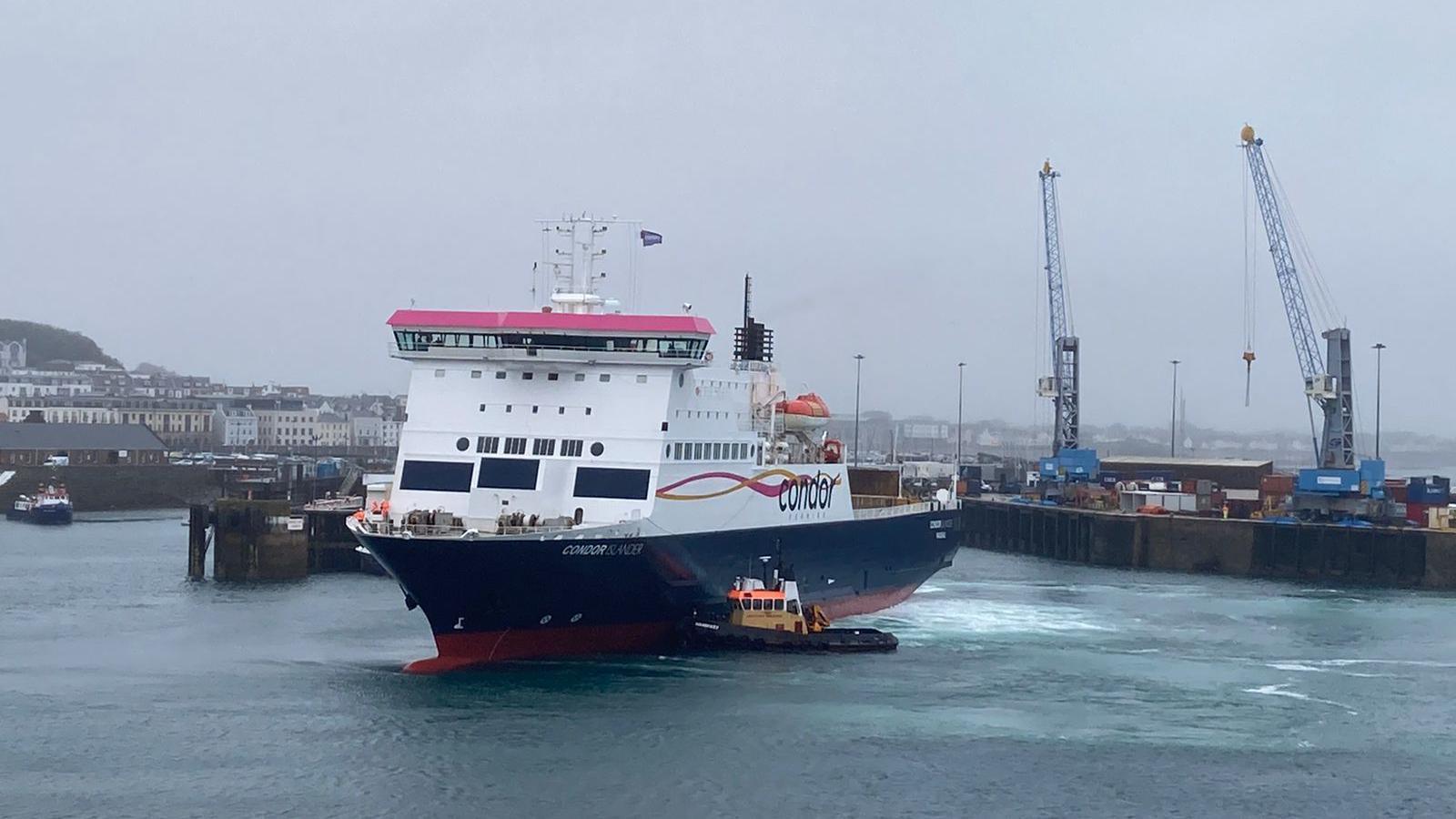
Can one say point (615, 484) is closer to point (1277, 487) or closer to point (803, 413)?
point (803, 413)

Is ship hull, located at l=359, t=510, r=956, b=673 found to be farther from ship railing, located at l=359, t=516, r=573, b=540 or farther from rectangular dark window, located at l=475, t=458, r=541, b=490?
rectangular dark window, located at l=475, t=458, r=541, b=490

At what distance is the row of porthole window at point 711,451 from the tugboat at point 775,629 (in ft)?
8.34

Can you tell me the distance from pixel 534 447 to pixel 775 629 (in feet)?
20.3

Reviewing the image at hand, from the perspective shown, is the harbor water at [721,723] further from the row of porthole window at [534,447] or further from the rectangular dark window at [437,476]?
the row of porthole window at [534,447]

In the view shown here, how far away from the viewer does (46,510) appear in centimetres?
7638

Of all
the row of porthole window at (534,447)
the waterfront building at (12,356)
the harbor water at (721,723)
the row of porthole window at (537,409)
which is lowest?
the harbor water at (721,723)

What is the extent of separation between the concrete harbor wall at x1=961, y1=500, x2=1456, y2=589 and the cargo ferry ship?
3144 centimetres

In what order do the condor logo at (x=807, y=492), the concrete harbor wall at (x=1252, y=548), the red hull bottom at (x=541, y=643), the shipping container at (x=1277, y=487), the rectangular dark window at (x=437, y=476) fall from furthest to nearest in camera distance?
the shipping container at (x=1277, y=487) < the concrete harbor wall at (x=1252, y=548) < the condor logo at (x=807, y=492) < the rectangular dark window at (x=437, y=476) < the red hull bottom at (x=541, y=643)

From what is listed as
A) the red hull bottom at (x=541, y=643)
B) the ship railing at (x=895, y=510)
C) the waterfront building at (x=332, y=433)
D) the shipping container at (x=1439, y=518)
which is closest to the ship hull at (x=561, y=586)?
the red hull bottom at (x=541, y=643)

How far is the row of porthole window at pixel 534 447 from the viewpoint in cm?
3250

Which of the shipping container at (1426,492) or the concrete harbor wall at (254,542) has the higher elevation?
the shipping container at (1426,492)

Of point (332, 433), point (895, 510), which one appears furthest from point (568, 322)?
point (332, 433)

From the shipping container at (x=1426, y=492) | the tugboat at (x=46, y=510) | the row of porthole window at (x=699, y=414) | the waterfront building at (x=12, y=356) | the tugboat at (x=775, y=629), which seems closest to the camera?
the row of porthole window at (x=699, y=414)

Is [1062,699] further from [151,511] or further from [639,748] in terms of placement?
[151,511]
